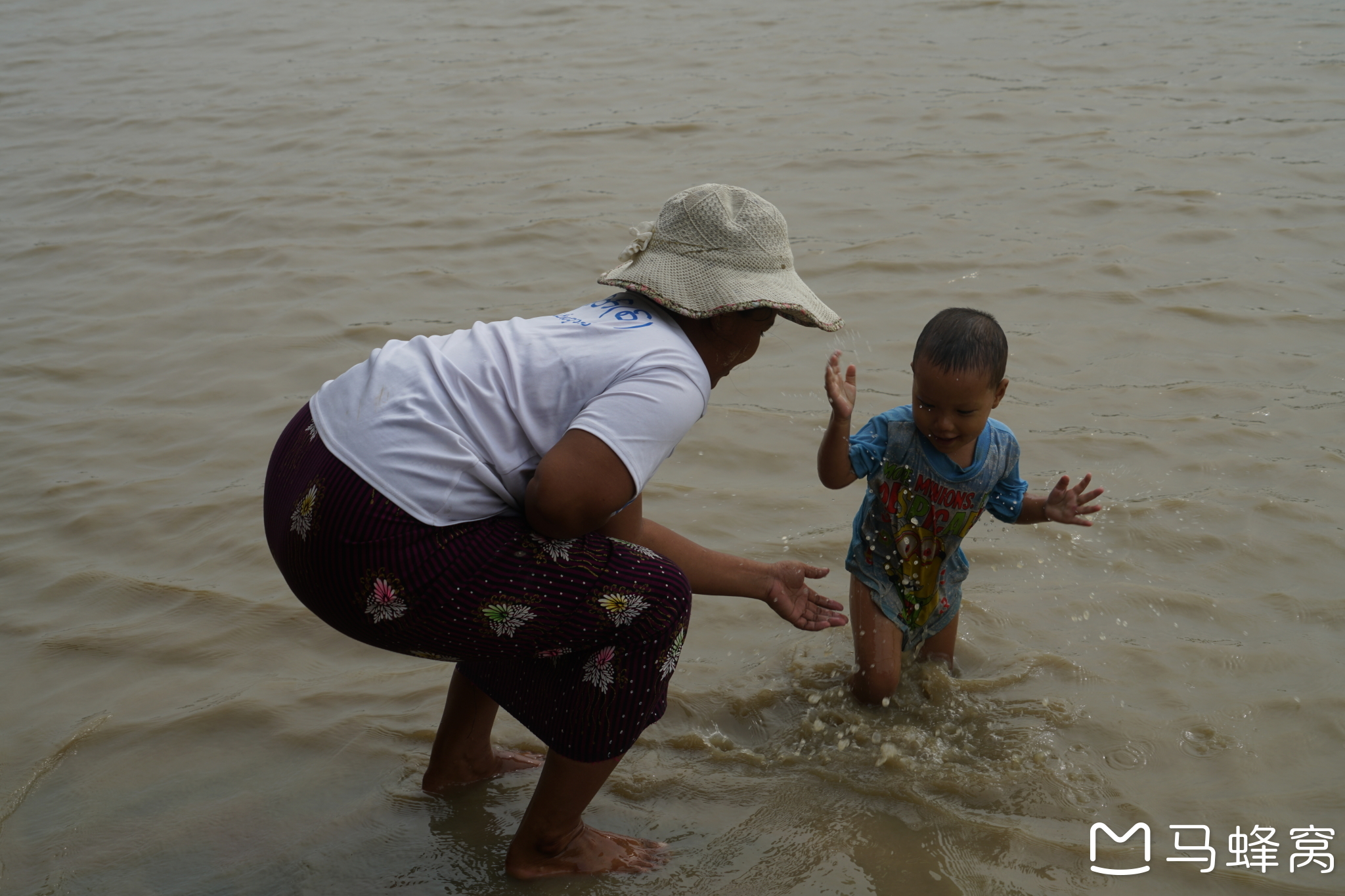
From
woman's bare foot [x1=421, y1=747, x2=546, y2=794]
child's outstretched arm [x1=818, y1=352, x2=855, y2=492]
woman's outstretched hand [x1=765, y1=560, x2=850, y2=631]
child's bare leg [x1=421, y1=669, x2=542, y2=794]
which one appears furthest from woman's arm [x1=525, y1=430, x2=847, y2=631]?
woman's bare foot [x1=421, y1=747, x2=546, y2=794]

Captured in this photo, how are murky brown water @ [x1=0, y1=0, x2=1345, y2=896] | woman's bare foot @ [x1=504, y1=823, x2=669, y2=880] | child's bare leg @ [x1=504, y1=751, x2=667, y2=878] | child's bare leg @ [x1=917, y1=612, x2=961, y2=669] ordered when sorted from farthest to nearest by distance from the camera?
child's bare leg @ [x1=917, y1=612, x2=961, y2=669] → murky brown water @ [x1=0, y1=0, x2=1345, y2=896] → woman's bare foot @ [x1=504, y1=823, x2=669, y2=880] → child's bare leg @ [x1=504, y1=751, x2=667, y2=878]

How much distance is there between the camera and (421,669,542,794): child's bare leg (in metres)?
2.64

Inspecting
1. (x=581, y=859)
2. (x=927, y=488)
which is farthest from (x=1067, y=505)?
(x=581, y=859)

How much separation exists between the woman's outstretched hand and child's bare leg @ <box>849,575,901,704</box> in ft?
1.45

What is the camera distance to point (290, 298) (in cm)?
571

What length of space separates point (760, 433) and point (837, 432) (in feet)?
5.39

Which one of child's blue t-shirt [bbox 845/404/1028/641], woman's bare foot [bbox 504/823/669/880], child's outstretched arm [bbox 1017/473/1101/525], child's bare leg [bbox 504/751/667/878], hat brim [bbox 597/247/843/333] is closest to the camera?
hat brim [bbox 597/247/843/333]

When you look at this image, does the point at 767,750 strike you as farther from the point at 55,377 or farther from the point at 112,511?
the point at 55,377

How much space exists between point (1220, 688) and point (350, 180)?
20.4ft

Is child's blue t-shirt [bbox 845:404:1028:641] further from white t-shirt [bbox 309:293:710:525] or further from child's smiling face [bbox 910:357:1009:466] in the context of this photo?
white t-shirt [bbox 309:293:710:525]

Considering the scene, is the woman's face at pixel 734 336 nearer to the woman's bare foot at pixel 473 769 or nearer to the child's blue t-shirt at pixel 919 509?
the child's blue t-shirt at pixel 919 509

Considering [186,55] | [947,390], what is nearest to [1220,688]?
[947,390]
